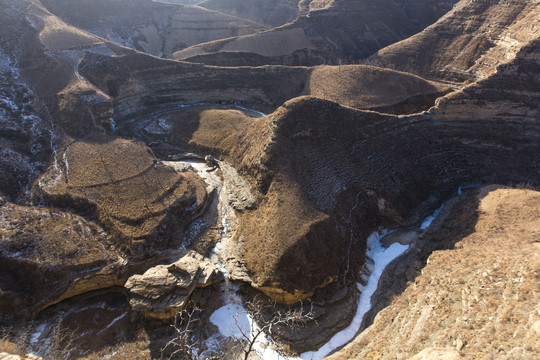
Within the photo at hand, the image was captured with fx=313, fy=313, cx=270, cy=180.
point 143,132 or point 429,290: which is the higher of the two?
point 143,132

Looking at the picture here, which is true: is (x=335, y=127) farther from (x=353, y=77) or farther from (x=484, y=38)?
(x=484, y=38)

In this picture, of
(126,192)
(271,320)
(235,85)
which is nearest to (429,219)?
(271,320)

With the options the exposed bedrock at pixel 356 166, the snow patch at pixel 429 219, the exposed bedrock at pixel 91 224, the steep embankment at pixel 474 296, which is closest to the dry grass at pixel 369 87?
the exposed bedrock at pixel 356 166

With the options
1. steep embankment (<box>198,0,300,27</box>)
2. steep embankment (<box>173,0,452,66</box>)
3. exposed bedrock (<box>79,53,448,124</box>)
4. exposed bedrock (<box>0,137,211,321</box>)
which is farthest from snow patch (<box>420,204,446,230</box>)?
steep embankment (<box>198,0,300,27</box>)

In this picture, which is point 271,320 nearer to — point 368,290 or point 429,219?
point 368,290

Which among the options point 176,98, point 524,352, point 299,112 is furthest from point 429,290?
point 176,98

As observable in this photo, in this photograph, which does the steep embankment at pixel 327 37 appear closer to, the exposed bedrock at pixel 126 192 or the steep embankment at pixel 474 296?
the exposed bedrock at pixel 126 192
